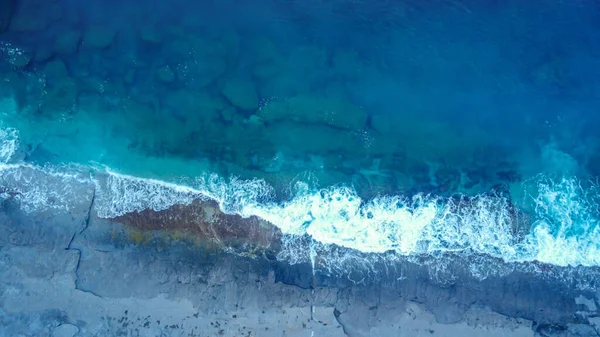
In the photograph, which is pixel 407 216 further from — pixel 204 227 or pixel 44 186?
pixel 44 186

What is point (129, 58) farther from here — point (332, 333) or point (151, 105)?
point (332, 333)

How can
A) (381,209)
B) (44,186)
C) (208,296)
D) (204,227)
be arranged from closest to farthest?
(208,296)
(204,227)
(44,186)
(381,209)

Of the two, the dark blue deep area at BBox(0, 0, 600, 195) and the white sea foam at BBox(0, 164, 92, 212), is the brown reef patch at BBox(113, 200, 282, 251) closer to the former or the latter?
the dark blue deep area at BBox(0, 0, 600, 195)

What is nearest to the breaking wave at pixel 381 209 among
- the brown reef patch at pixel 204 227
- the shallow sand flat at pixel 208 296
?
the brown reef patch at pixel 204 227

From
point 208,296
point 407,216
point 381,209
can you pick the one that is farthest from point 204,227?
point 407,216

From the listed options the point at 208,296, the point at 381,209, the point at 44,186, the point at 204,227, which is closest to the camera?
the point at 208,296

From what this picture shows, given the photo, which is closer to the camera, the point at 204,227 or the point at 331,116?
the point at 204,227

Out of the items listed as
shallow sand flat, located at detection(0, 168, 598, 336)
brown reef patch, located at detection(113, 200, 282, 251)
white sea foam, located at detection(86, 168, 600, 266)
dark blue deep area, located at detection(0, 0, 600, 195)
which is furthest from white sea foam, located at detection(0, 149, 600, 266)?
shallow sand flat, located at detection(0, 168, 598, 336)

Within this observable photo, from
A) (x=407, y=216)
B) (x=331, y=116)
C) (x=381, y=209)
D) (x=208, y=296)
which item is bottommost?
(x=208, y=296)
